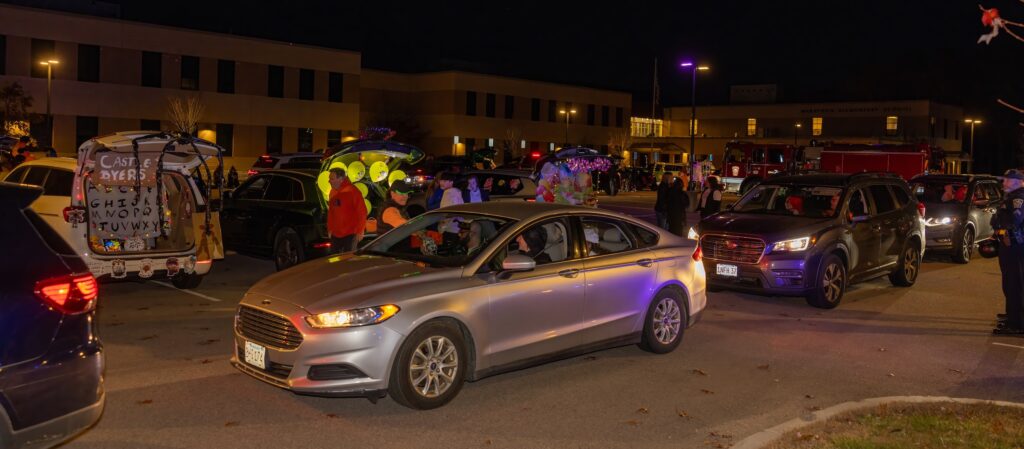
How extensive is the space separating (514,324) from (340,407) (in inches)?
60.7

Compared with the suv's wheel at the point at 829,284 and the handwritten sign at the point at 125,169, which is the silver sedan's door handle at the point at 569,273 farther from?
the handwritten sign at the point at 125,169

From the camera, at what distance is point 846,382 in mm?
7855

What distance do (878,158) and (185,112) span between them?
35.7 meters

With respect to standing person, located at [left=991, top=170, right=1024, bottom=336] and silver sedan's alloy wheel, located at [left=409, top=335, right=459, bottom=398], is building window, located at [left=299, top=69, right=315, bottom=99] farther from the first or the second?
silver sedan's alloy wheel, located at [left=409, top=335, right=459, bottom=398]

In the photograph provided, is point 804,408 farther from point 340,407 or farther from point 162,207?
point 162,207

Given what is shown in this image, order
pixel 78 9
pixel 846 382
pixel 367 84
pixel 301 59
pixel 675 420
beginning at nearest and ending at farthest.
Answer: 1. pixel 675 420
2. pixel 846 382
3. pixel 78 9
4. pixel 301 59
5. pixel 367 84

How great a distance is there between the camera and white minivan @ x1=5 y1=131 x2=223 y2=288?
1044cm

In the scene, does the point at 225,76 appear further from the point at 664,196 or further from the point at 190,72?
the point at 664,196

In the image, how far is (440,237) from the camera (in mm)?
8023

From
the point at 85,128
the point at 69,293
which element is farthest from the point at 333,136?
the point at 69,293

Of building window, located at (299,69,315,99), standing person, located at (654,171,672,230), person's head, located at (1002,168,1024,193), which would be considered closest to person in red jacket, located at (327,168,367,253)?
person's head, located at (1002,168,1024,193)

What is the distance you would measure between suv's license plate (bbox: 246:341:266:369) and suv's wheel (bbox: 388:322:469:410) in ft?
3.29

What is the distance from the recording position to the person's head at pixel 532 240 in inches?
298

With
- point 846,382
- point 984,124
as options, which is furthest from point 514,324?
point 984,124
